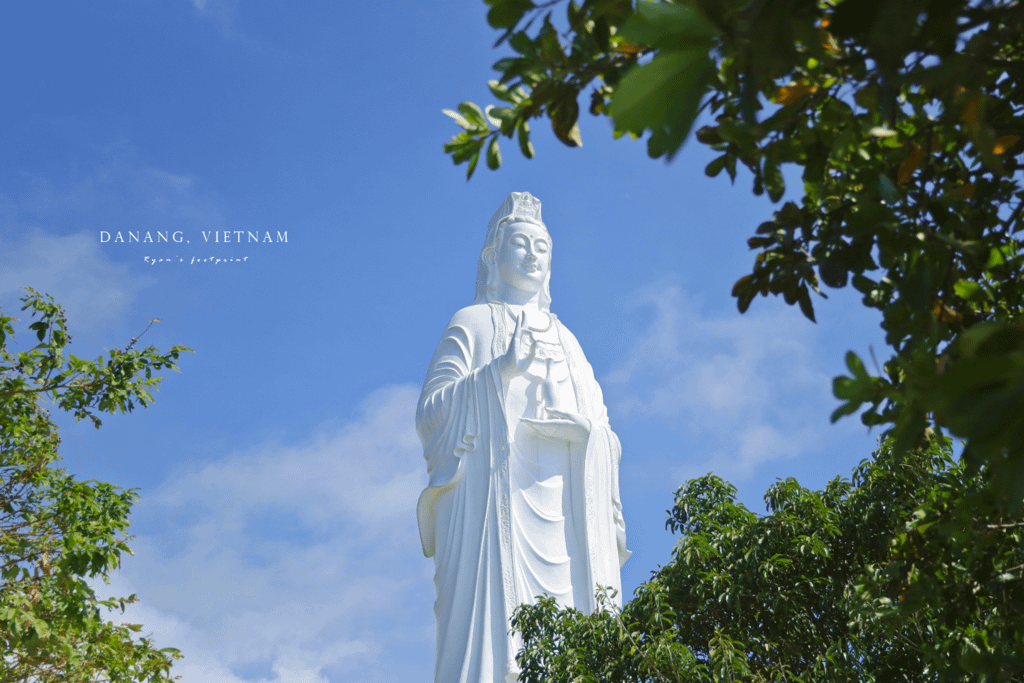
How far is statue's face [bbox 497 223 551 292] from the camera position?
29.6 ft

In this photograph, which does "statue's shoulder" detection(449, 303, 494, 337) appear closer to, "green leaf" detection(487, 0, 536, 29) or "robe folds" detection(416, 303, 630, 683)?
"robe folds" detection(416, 303, 630, 683)

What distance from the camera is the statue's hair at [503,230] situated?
917cm

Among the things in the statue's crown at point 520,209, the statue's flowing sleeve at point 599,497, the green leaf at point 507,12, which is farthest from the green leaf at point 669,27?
the statue's crown at point 520,209

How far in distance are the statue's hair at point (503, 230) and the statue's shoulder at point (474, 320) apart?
24 centimetres

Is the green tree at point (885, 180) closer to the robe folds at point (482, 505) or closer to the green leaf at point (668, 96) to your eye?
the green leaf at point (668, 96)

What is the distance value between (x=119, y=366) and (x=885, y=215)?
4318mm

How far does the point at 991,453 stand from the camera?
138 centimetres

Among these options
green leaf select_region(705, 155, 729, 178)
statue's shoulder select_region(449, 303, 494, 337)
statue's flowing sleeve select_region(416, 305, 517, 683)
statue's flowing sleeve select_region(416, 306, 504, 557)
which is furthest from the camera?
statue's shoulder select_region(449, 303, 494, 337)

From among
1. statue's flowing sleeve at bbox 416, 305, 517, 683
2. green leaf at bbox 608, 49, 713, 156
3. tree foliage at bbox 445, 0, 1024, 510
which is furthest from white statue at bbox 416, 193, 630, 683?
green leaf at bbox 608, 49, 713, 156

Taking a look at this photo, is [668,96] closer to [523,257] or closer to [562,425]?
[562,425]

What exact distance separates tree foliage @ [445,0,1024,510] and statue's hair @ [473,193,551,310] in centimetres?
650

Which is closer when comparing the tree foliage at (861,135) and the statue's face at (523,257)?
the tree foliage at (861,135)

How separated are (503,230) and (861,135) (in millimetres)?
7261

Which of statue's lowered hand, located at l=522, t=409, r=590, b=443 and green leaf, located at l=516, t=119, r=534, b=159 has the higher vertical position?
statue's lowered hand, located at l=522, t=409, r=590, b=443
